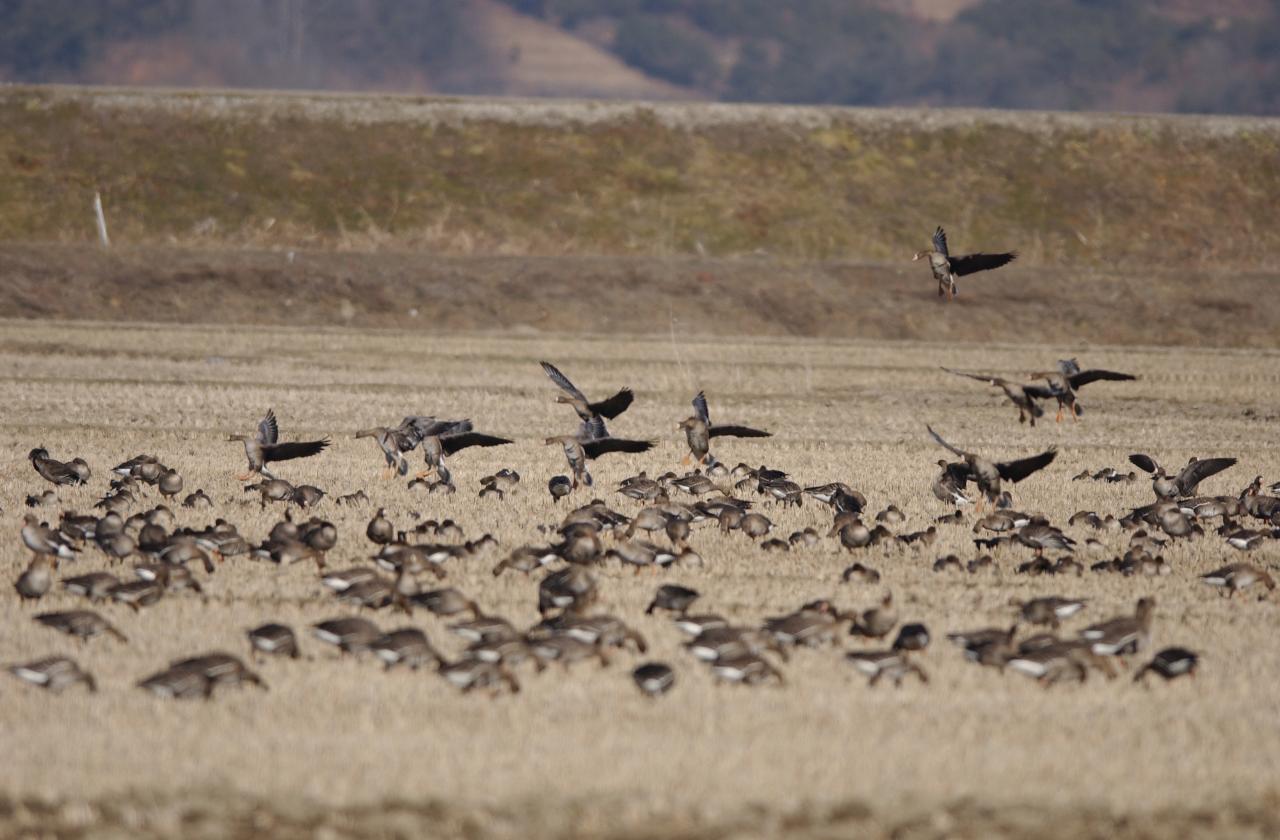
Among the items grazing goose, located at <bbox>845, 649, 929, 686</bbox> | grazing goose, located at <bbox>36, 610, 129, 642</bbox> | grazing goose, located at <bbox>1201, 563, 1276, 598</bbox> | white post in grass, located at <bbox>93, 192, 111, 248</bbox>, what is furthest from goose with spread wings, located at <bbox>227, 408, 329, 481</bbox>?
white post in grass, located at <bbox>93, 192, 111, 248</bbox>

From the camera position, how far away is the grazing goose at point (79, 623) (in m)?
12.8

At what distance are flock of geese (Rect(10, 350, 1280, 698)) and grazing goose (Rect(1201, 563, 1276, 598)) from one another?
2cm

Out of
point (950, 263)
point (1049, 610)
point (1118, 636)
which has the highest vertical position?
point (950, 263)

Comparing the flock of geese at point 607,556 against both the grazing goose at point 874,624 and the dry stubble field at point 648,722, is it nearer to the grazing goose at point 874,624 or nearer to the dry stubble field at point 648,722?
the grazing goose at point 874,624

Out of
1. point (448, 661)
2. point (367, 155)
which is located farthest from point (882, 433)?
point (367, 155)

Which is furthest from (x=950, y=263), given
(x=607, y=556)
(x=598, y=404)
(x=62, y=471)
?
(x=62, y=471)

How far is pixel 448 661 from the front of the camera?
1264 cm

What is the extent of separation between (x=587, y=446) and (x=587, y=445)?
0.11 ft

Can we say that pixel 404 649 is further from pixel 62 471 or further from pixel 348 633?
pixel 62 471

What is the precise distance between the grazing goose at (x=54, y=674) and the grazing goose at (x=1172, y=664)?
340 inches

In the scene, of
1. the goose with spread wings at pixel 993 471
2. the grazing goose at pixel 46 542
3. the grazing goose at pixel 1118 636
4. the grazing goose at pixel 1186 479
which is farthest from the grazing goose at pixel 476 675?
the grazing goose at pixel 1186 479

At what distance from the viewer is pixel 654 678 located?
11.6 m

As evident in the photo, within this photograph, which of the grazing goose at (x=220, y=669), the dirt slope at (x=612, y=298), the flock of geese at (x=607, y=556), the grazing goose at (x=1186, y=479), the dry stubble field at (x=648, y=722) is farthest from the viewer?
the dirt slope at (x=612, y=298)

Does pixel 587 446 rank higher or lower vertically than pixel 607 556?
higher
